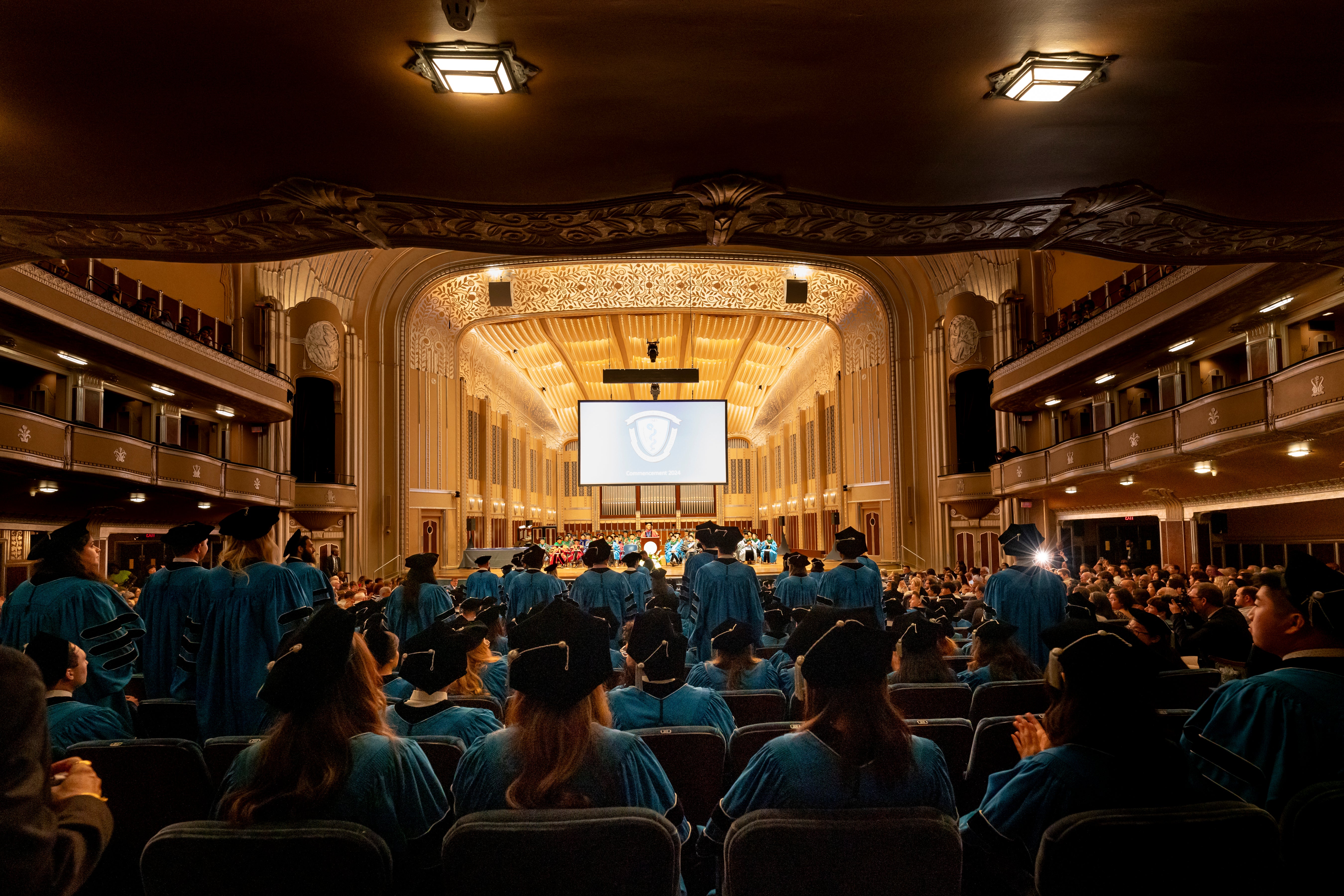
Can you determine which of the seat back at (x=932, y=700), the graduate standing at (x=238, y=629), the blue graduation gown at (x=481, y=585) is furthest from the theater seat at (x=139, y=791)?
the blue graduation gown at (x=481, y=585)

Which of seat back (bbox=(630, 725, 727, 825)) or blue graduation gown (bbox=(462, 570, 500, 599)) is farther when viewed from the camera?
blue graduation gown (bbox=(462, 570, 500, 599))

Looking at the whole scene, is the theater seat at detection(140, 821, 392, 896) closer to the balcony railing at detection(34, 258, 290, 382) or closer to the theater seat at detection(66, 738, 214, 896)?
the theater seat at detection(66, 738, 214, 896)

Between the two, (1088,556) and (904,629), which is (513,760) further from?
(1088,556)

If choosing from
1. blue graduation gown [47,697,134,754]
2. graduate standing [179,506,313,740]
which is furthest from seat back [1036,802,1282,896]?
graduate standing [179,506,313,740]

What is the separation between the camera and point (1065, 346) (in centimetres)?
1766

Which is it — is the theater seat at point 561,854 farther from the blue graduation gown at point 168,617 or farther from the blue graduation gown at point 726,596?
the blue graduation gown at point 726,596

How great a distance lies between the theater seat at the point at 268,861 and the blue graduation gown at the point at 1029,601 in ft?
18.5

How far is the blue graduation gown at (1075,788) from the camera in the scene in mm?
2246

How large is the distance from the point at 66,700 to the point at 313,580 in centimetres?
223

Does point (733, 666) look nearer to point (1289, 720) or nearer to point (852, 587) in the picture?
point (1289, 720)

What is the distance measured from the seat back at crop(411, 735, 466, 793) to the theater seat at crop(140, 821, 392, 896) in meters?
1.09

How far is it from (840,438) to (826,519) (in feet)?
14.7

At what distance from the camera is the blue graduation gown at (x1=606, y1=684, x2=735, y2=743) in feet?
12.4

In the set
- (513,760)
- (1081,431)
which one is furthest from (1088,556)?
(513,760)
